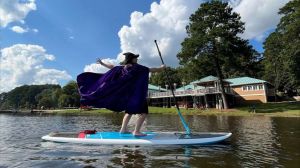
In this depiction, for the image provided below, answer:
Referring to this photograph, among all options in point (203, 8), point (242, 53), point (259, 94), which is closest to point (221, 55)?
point (242, 53)

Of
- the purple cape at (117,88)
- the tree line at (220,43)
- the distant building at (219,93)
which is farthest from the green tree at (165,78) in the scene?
the purple cape at (117,88)

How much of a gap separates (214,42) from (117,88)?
1757 inches

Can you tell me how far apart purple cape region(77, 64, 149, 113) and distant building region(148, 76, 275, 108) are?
50.9m

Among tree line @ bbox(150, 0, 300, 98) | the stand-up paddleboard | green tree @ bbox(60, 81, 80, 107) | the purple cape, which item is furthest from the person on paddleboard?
green tree @ bbox(60, 81, 80, 107)

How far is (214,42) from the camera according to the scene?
56.1m

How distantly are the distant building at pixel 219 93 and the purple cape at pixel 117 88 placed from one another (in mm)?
50907

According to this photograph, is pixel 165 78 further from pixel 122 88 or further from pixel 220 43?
pixel 122 88

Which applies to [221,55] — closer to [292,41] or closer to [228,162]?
[292,41]

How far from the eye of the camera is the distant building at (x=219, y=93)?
66.2 meters

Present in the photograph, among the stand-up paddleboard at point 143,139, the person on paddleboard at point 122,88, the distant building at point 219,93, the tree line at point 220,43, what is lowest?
the stand-up paddleboard at point 143,139

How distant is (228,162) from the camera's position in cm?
1057

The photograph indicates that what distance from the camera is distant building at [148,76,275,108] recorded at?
217ft

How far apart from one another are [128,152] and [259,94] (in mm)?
62515

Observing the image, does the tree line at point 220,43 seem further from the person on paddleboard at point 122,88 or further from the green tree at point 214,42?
the person on paddleboard at point 122,88
